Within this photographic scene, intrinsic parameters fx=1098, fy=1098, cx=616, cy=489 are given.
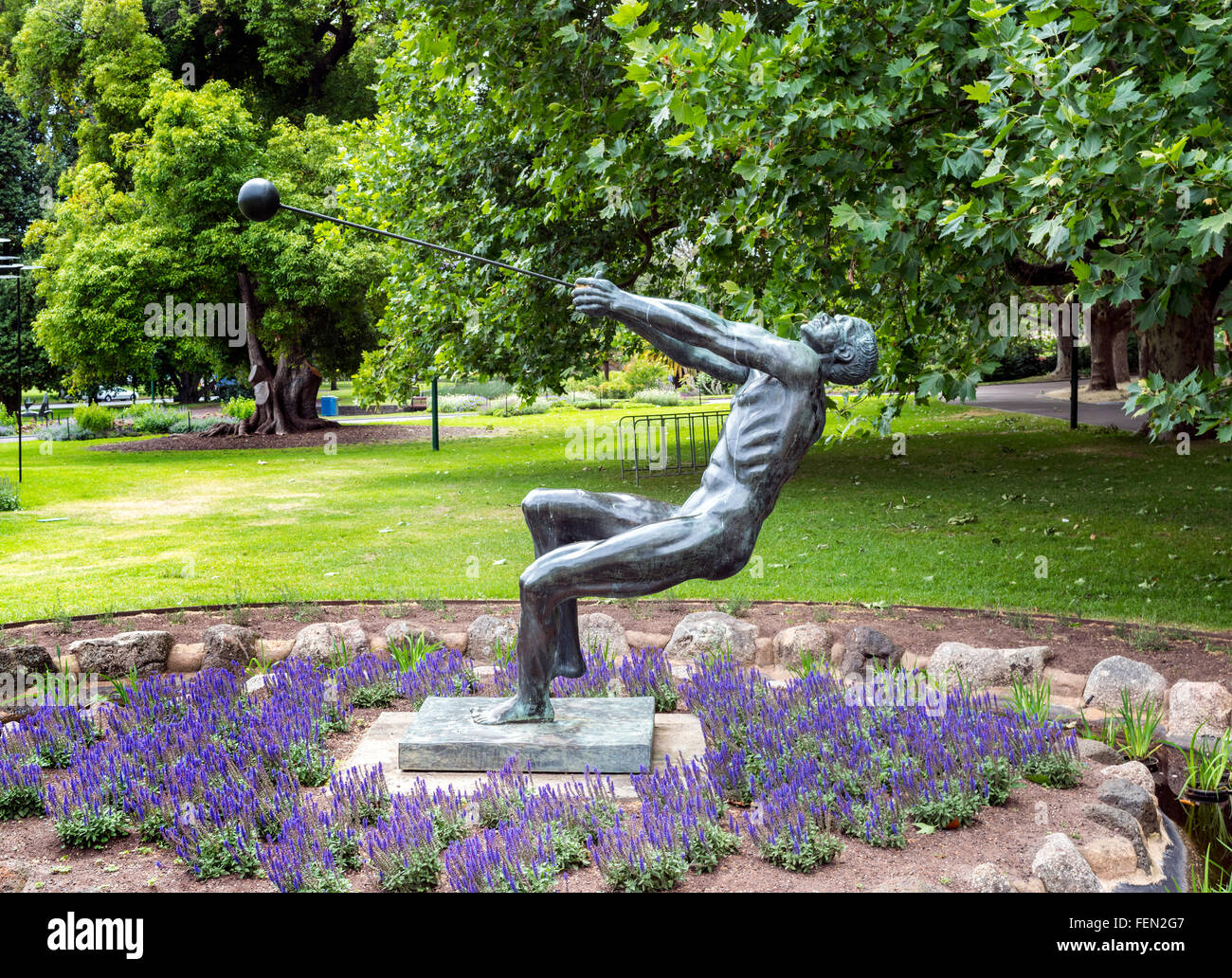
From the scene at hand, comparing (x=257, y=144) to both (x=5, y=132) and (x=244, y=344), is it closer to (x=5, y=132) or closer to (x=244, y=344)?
(x=244, y=344)

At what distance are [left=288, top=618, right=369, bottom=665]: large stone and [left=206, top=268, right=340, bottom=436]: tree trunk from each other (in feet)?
71.8

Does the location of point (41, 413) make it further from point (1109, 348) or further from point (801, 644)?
point (801, 644)

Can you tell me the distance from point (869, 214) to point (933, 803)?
426 centimetres

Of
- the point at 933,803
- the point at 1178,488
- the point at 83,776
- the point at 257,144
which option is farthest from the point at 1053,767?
the point at 257,144

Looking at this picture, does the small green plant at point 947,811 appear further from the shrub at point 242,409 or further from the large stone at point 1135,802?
the shrub at point 242,409

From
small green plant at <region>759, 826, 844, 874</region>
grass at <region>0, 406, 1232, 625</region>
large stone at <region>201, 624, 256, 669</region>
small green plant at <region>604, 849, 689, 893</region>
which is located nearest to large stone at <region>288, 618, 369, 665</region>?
large stone at <region>201, 624, 256, 669</region>

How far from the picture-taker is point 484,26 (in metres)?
10.9

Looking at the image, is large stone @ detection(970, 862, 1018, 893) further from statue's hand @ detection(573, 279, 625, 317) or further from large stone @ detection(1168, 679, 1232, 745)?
statue's hand @ detection(573, 279, 625, 317)

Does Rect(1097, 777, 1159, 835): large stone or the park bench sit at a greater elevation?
the park bench

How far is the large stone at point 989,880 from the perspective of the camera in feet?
11.4

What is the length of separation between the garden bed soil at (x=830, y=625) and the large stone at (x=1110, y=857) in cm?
216

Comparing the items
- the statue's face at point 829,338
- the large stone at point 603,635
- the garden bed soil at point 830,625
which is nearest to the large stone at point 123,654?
the garden bed soil at point 830,625

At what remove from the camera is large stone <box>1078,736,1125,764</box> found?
4723 mm

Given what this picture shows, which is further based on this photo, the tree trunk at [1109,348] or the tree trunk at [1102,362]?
the tree trunk at [1102,362]
